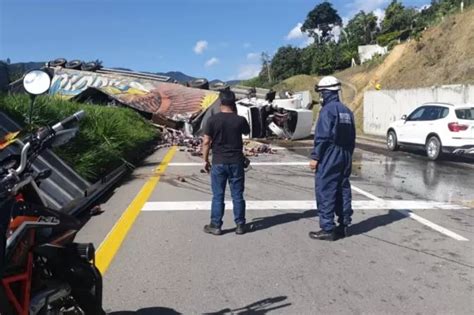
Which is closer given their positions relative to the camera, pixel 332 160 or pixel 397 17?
pixel 332 160

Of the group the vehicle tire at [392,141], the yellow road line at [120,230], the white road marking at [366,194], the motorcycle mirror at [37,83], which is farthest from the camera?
the vehicle tire at [392,141]

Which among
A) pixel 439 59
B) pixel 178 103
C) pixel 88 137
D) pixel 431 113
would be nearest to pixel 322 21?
pixel 439 59

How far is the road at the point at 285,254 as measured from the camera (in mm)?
4738

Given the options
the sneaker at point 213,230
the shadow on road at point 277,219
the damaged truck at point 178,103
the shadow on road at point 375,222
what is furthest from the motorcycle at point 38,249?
the damaged truck at point 178,103

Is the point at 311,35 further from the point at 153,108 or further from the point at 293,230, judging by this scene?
the point at 293,230

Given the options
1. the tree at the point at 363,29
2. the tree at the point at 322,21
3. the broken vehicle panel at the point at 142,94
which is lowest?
the broken vehicle panel at the point at 142,94

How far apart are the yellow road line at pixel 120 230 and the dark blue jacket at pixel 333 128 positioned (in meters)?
2.62

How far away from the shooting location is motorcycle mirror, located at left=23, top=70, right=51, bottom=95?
3557 millimetres

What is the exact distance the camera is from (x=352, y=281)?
207 inches

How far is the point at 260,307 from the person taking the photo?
15.2 feet

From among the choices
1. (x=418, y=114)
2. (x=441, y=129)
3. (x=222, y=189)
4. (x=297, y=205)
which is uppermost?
(x=418, y=114)

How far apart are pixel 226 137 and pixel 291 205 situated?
247 centimetres

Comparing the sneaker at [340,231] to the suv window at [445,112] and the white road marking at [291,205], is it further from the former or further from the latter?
the suv window at [445,112]

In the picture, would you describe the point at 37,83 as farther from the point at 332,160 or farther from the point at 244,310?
the point at 332,160
